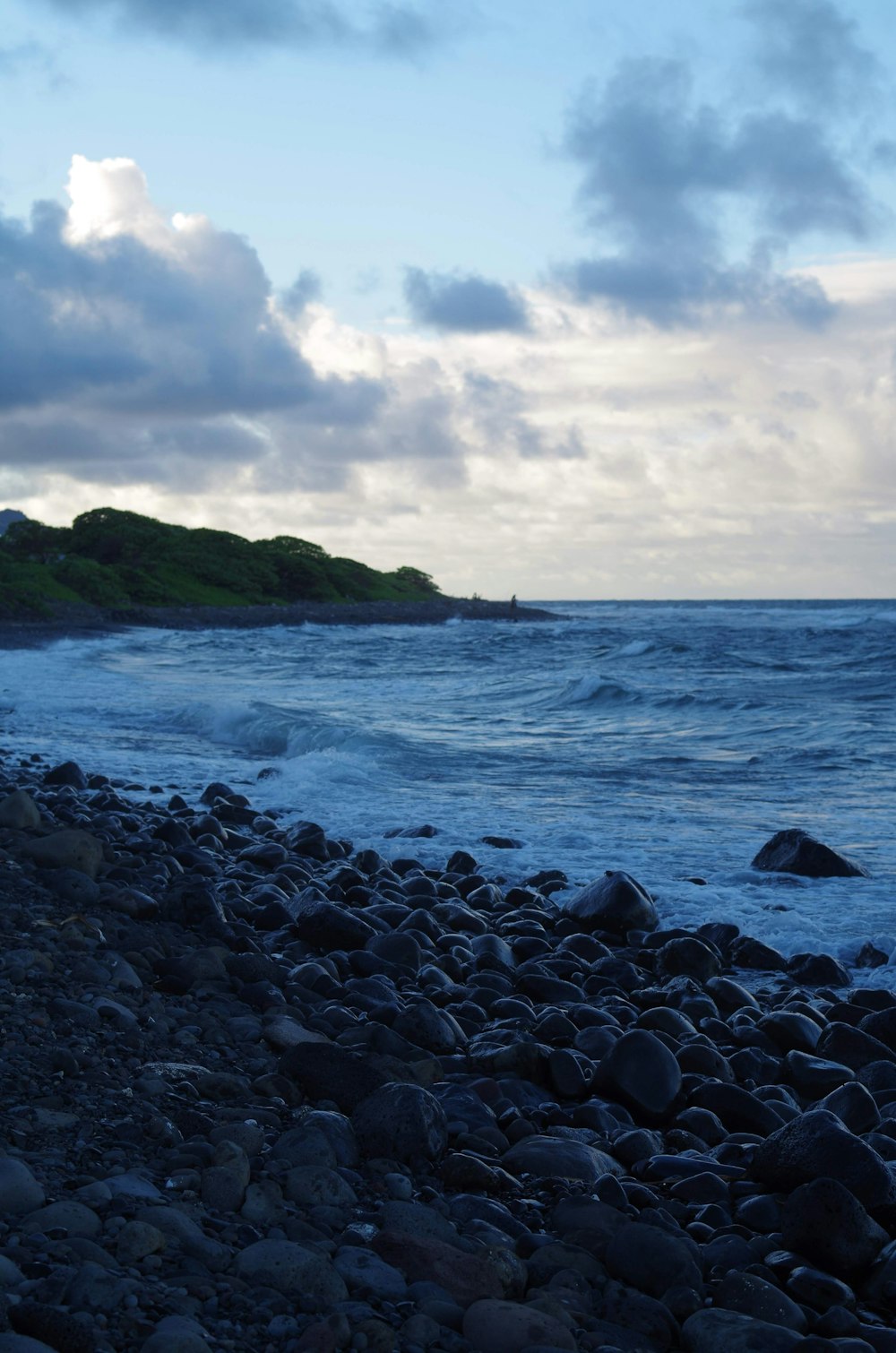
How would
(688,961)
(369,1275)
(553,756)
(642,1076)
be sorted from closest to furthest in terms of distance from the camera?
(369,1275) → (642,1076) → (688,961) → (553,756)

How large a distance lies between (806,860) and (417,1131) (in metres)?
4.97

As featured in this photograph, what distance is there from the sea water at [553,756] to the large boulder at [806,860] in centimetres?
11

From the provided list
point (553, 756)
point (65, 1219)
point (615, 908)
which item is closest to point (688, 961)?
point (615, 908)

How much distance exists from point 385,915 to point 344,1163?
3038 millimetres

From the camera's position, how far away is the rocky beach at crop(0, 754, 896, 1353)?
239cm

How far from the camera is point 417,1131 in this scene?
10.9 ft

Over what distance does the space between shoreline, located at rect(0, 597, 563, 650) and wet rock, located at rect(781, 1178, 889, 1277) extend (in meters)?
31.2

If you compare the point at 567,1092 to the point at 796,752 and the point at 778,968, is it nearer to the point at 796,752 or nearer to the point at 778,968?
the point at 778,968

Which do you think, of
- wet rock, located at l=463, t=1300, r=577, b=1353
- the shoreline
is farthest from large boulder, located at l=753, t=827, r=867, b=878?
the shoreline

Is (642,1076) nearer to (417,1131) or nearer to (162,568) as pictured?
(417,1131)

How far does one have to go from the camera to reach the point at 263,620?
184ft

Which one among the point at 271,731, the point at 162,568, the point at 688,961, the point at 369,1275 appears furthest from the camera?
the point at 162,568

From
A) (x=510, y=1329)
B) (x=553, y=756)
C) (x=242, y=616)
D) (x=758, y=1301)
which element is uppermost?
(x=242, y=616)

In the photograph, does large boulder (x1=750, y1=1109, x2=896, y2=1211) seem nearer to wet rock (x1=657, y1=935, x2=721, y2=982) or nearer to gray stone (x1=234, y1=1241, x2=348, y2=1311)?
gray stone (x1=234, y1=1241, x2=348, y2=1311)
